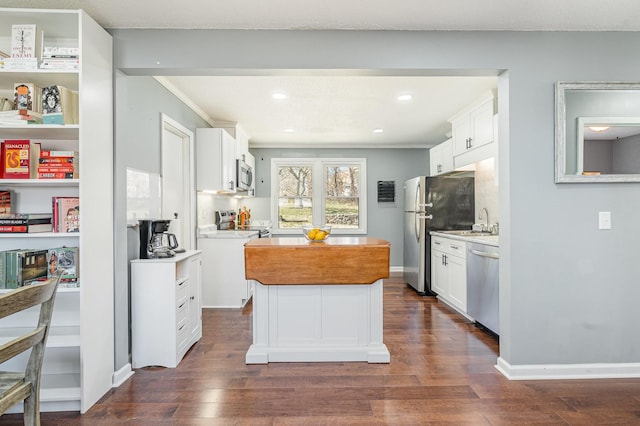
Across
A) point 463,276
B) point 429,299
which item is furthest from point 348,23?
point 429,299

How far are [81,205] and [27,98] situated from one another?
29.0 inches

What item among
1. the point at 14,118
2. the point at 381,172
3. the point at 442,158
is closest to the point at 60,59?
the point at 14,118

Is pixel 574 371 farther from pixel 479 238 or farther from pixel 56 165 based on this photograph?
pixel 56 165

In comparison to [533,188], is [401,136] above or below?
above

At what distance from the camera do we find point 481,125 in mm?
3795

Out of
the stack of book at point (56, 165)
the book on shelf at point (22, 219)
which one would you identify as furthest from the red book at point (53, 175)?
the book on shelf at point (22, 219)

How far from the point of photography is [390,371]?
252 cm

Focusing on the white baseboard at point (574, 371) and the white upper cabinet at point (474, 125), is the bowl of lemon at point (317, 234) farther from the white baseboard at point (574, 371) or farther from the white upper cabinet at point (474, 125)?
the white upper cabinet at point (474, 125)

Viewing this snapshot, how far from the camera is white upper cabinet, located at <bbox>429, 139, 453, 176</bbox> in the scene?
465cm

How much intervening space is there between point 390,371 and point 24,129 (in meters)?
2.83

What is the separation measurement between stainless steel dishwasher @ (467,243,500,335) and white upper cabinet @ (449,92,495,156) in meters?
1.19

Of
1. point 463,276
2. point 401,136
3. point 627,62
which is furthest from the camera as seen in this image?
point 401,136

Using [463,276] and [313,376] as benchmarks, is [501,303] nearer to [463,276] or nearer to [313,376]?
[463,276]

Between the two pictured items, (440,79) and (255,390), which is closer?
(255,390)
